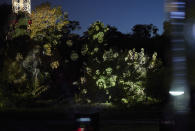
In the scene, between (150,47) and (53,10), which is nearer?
(53,10)

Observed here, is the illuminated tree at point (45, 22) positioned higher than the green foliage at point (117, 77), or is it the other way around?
the illuminated tree at point (45, 22)

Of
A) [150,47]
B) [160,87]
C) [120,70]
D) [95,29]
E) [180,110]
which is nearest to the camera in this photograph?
[180,110]

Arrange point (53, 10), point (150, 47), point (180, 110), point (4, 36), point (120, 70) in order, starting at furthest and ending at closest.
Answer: point (150, 47), point (53, 10), point (4, 36), point (120, 70), point (180, 110)

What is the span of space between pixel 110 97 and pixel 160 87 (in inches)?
158

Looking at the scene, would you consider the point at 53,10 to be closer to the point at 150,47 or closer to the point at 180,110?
the point at 150,47

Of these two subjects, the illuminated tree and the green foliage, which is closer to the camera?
the green foliage

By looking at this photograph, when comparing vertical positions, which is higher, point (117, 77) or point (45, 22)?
point (45, 22)

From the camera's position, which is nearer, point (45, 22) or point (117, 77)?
point (117, 77)

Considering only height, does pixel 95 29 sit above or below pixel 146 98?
above

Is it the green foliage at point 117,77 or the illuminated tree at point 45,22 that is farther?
the illuminated tree at point 45,22

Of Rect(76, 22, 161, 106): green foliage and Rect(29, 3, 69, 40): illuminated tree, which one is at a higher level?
Rect(29, 3, 69, 40): illuminated tree

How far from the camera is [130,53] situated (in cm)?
3000

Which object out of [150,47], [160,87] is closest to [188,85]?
[160,87]

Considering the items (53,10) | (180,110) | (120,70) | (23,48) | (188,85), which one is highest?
(53,10)
